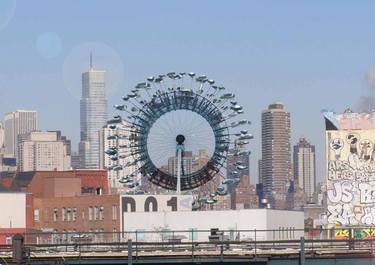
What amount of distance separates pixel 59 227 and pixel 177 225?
48.3 meters

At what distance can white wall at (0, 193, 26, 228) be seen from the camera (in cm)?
Answer: 17325

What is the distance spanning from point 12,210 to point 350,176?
194 feet

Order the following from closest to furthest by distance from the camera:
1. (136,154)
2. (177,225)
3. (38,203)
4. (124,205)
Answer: (177,225), (136,154), (124,205), (38,203)

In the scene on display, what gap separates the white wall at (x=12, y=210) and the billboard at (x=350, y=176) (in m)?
53.3

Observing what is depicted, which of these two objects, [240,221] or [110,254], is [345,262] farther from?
[240,221]

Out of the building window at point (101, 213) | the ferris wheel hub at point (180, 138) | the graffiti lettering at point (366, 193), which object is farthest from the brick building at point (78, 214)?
the graffiti lettering at point (366, 193)

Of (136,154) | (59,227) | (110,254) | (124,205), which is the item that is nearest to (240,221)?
(136,154)

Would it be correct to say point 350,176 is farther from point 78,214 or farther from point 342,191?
point 78,214

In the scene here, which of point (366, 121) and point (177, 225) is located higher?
point (366, 121)

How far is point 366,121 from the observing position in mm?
131250

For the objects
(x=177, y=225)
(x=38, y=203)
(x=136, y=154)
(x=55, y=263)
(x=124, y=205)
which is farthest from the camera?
(x=38, y=203)

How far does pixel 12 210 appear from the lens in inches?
6983

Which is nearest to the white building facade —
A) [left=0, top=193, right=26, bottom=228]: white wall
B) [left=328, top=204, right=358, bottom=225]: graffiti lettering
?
[left=328, top=204, right=358, bottom=225]: graffiti lettering

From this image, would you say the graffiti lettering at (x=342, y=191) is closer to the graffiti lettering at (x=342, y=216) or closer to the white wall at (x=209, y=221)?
the graffiti lettering at (x=342, y=216)
